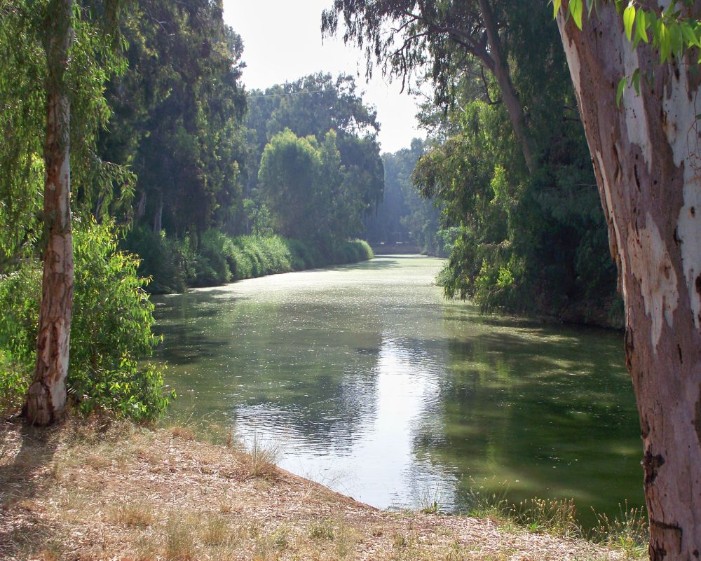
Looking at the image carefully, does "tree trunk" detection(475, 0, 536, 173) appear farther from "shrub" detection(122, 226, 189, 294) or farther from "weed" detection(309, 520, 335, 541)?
"weed" detection(309, 520, 335, 541)

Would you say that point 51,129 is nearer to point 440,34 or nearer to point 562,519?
point 562,519

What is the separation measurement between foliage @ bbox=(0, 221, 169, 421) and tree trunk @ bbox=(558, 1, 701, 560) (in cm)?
669

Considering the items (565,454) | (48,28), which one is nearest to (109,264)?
(48,28)

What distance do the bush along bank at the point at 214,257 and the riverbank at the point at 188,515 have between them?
14.8 metres

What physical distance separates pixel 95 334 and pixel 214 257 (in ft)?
104

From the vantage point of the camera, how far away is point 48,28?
8.04 meters

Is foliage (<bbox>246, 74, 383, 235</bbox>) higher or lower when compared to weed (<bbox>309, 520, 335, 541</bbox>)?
higher

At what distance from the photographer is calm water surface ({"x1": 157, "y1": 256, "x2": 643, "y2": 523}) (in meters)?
9.09

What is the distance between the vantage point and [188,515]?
20.0ft

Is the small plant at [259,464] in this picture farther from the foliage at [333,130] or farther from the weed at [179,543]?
the foliage at [333,130]

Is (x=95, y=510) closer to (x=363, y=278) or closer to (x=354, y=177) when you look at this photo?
(x=363, y=278)

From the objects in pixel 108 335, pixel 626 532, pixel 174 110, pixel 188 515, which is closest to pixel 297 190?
pixel 174 110

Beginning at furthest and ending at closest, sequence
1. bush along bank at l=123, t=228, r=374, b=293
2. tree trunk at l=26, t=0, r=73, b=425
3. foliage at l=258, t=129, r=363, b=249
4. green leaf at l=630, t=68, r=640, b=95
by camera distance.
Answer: foliage at l=258, t=129, r=363, b=249
bush along bank at l=123, t=228, r=374, b=293
tree trunk at l=26, t=0, r=73, b=425
green leaf at l=630, t=68, r=640, b=95

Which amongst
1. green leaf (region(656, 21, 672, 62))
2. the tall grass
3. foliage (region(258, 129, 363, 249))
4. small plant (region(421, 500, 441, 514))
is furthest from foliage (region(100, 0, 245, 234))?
foliage (region(258, 129, 363, 249))
